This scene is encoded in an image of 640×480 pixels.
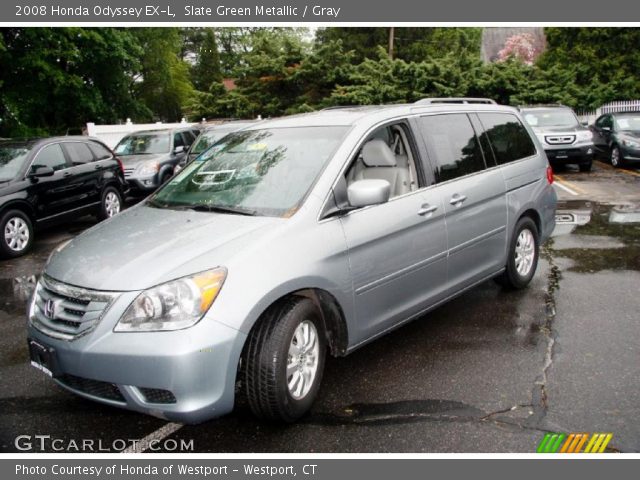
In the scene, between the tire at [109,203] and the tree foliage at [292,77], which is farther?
the tree foliage at [292,77]

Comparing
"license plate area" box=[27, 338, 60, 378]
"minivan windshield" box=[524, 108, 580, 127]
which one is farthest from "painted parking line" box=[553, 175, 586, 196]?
"license plate area" box=[27, 338, 60, 378]

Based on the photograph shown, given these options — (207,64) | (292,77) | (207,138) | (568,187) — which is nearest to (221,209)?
(207,138)

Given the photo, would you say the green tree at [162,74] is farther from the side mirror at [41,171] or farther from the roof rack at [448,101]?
the roof rack at [448,101]

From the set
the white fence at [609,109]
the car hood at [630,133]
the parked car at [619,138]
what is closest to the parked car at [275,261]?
the parked car at [619,138]

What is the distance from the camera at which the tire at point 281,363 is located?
3.10 metres

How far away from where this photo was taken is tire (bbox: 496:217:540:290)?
5.39 metres

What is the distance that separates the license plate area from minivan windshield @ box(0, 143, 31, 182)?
6124 millimetres

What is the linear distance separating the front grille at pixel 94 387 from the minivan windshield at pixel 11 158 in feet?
21.1

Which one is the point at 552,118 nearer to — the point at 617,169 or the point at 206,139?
the point at 617,169

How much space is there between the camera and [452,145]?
4707 millimetres

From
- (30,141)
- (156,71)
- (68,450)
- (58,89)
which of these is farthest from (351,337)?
(156,71)

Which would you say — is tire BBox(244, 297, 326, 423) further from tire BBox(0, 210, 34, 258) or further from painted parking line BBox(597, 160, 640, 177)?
painted parking line BBox(597, 160, 640, 177)

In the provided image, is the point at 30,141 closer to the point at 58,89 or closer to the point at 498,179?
the point at 498,179

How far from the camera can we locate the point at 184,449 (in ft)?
10.5
